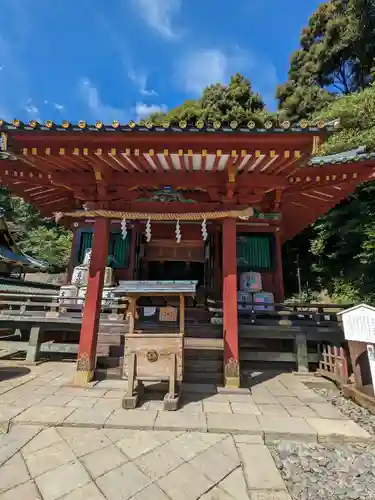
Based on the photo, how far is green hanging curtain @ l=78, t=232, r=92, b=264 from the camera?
25.3 feet

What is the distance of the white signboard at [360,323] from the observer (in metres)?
3.89

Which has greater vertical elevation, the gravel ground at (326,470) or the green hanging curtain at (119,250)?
the green hanging curtain at (119,250)

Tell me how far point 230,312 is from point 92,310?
2.51 m

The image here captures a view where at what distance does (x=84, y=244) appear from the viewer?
25.6 ft

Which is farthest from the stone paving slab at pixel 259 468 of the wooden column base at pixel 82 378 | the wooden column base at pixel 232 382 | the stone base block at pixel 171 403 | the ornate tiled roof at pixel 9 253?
the ornate tiled roof at pixel 9 253

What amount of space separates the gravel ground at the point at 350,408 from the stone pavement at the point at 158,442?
0.18 metres

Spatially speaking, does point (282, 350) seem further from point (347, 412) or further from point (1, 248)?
point (1, 248)

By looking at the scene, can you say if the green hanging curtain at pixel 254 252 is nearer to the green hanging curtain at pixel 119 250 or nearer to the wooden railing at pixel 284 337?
the wooden railing at pixel 284 337

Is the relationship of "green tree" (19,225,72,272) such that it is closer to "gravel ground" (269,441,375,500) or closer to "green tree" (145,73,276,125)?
"green tree" (145,73,276,125)

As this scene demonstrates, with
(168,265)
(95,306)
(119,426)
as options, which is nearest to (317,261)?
(168,265)

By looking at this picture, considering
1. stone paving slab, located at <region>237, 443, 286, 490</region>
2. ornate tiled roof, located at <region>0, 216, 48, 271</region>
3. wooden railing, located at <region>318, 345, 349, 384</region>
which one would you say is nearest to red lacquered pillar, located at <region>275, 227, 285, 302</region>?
wooden railing, located at <region>318, 345, 349, 384</region>

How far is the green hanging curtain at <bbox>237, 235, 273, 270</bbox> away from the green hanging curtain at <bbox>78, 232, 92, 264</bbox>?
4.42 metres

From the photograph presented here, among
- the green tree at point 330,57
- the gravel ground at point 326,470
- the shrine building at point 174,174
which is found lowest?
the gravel ground at point 326,470

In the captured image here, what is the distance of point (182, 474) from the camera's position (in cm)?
231
